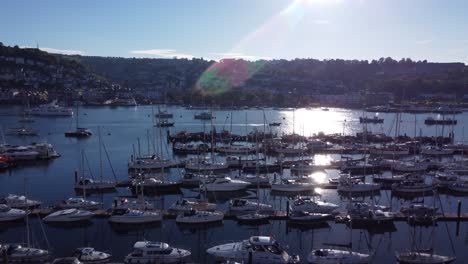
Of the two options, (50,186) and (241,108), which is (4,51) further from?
(50,186)

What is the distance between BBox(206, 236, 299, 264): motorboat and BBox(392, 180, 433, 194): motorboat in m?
11.2

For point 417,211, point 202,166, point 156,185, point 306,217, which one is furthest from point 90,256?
point 202,166

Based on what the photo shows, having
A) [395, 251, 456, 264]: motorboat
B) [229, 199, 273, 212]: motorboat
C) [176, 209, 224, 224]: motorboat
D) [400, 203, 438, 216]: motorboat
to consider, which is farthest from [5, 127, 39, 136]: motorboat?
[395, 251, 456, 264]: motorboat

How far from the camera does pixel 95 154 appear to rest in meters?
36.2

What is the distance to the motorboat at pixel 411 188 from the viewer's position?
2278 cm

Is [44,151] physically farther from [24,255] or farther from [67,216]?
[24,255]

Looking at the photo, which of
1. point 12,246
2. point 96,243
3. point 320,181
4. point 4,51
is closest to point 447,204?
point 320,181

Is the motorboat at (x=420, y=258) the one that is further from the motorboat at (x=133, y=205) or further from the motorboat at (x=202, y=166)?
the motorboat at (x=202, y=166)

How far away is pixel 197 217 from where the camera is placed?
683 inches

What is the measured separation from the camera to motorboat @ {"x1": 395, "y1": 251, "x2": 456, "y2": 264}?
1345 cm

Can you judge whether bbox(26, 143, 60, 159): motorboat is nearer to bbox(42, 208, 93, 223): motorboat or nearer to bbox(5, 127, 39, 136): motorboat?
bbox(5, 127, 39, 136): motorboat

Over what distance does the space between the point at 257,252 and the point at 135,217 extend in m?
5.66

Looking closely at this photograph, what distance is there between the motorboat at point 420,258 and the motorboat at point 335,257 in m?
0.95

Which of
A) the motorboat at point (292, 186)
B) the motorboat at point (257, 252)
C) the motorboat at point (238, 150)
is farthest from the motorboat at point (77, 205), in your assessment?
the motorboat at point (238, 150)
